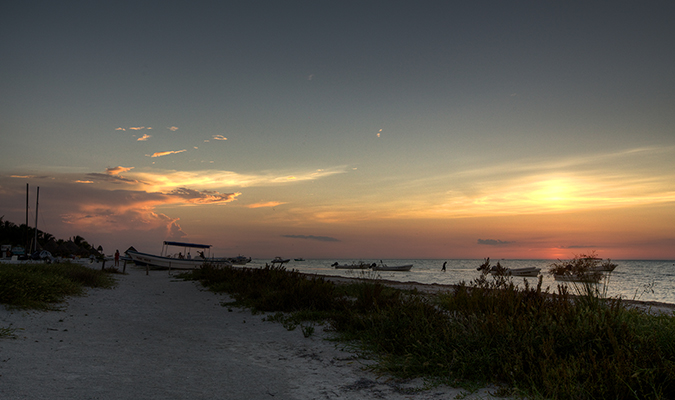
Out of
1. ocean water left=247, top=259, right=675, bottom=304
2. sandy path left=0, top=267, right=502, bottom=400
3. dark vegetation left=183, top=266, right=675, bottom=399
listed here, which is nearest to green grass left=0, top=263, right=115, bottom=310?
sandy path left=0, top=267, right=502, bottom=400

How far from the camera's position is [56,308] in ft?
33.7

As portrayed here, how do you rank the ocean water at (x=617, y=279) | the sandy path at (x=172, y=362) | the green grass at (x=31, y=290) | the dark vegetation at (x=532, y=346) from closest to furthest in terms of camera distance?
the dark vegetation at (x=532, y=346) → the sandy path at (x=172, y=362) → the green grass at (x=31, y=290) → the ocean water at (x=617, y=279)

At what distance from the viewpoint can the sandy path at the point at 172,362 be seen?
16.5 feet

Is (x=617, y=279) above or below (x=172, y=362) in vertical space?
below

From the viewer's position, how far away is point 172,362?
6.50m

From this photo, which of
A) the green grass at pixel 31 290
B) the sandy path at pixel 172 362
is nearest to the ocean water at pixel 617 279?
the sandy path at pixel 172 362

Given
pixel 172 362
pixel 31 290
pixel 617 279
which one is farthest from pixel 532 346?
pixel 617 279

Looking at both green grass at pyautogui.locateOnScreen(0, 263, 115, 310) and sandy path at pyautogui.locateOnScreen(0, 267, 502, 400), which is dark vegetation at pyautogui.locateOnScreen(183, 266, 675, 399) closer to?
sandy path at pyautogui.locateOnScreen(0, 267, 502, 400)

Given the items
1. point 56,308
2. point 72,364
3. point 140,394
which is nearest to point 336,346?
point 140,394

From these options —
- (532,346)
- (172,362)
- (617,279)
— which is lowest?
(617,279)

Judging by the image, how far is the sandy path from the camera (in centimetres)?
502

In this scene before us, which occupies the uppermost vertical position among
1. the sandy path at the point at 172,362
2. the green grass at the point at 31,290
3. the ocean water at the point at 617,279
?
the green grass at the point at 31,290

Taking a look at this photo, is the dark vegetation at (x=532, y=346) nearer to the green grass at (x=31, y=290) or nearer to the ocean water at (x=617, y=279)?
the ocean water at (x=617, y=279)

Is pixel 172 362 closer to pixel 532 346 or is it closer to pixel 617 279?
pixel 532 346
